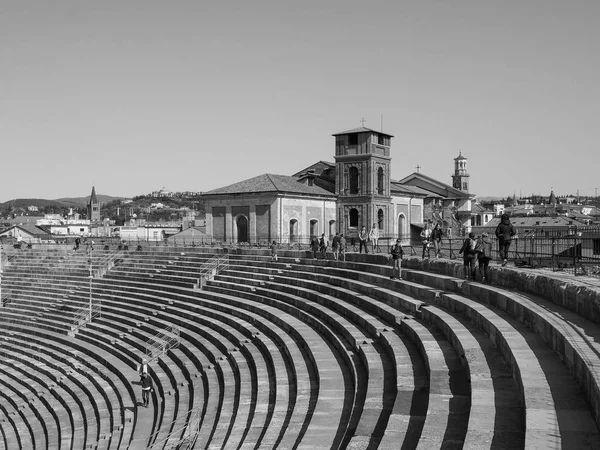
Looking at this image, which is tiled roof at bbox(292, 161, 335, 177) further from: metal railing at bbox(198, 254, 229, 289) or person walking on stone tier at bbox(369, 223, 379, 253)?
metal railing at bbox(198, 254, 229, 289)

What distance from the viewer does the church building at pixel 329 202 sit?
4428 centimetres

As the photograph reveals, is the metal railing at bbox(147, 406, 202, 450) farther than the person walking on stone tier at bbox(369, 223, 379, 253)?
No

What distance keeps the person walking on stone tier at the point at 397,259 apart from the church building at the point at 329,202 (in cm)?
1914

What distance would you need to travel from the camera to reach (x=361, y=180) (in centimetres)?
4938

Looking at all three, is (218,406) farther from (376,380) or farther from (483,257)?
(483,257)

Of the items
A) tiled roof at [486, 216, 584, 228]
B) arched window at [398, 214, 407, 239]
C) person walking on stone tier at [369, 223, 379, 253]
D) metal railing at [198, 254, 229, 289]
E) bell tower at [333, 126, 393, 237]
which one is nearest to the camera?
metal railing at [198, 254, 229, 289]

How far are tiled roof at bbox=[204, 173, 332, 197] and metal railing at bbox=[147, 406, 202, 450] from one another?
2995 cm

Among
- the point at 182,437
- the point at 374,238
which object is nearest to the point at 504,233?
the point at 182,437

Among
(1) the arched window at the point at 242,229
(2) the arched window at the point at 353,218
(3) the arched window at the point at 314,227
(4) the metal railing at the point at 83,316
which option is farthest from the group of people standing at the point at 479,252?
(2) the arched window at the point at 353,218

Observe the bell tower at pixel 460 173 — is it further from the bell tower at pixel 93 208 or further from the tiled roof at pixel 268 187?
the bell tower at pixel 93 208

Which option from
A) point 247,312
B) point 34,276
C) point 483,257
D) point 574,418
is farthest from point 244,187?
point 574,418

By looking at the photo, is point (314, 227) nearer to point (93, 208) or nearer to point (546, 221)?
point (546, 221)

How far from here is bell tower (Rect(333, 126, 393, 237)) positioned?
1933 inches

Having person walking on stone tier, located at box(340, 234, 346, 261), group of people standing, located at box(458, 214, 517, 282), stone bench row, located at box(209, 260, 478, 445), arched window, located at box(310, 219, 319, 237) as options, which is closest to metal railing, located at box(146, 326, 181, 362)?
stone bench row, located at box(209, 260, 478, 445)
